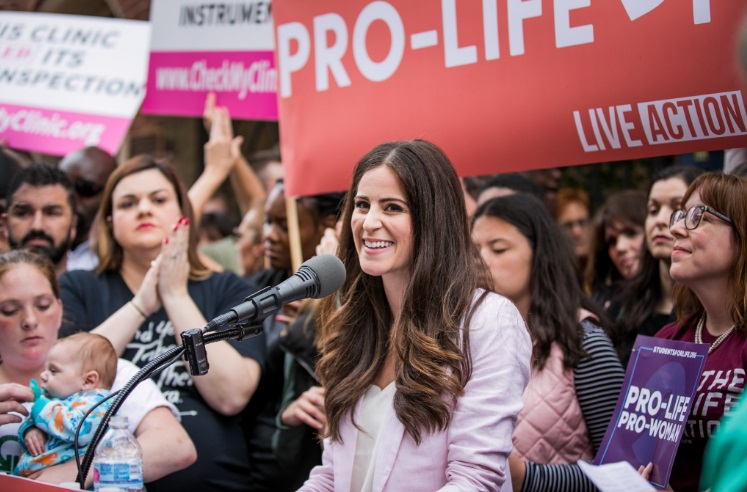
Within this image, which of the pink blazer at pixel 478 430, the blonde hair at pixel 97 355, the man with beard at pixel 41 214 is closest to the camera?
the pink blazer at pixel 478 430

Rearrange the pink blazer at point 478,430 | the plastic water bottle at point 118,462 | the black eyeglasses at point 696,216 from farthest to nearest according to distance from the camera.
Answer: the black eyeglasses at point 696,216 < the plastic water bottle at point 118,462 < the pink blazer at point 478,430

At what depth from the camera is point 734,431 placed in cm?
151

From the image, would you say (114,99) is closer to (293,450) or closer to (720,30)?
(293,450)

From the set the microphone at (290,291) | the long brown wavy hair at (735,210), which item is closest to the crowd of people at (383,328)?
the long brown wavy hair at (735,210)

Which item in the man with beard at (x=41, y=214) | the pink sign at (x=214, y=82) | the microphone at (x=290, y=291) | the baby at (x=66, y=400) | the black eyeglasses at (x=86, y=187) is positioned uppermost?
the pink sign at (x=214, y=82)

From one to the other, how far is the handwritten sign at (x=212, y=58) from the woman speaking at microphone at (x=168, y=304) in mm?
1022

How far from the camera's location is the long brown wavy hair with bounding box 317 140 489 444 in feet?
9.21

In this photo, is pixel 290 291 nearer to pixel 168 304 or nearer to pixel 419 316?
pixel 419 316

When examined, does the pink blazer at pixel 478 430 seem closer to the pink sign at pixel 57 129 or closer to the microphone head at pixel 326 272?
the microphone head at pixel 326 272

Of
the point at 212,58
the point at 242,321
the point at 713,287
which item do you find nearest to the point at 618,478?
the point at 713,287

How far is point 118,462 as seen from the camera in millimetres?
2980

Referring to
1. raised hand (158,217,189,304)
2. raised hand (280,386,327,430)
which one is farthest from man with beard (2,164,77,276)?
raised hand (280,386,327,430)

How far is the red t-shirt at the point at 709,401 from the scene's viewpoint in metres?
2.97

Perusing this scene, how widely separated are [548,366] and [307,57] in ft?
5.37
